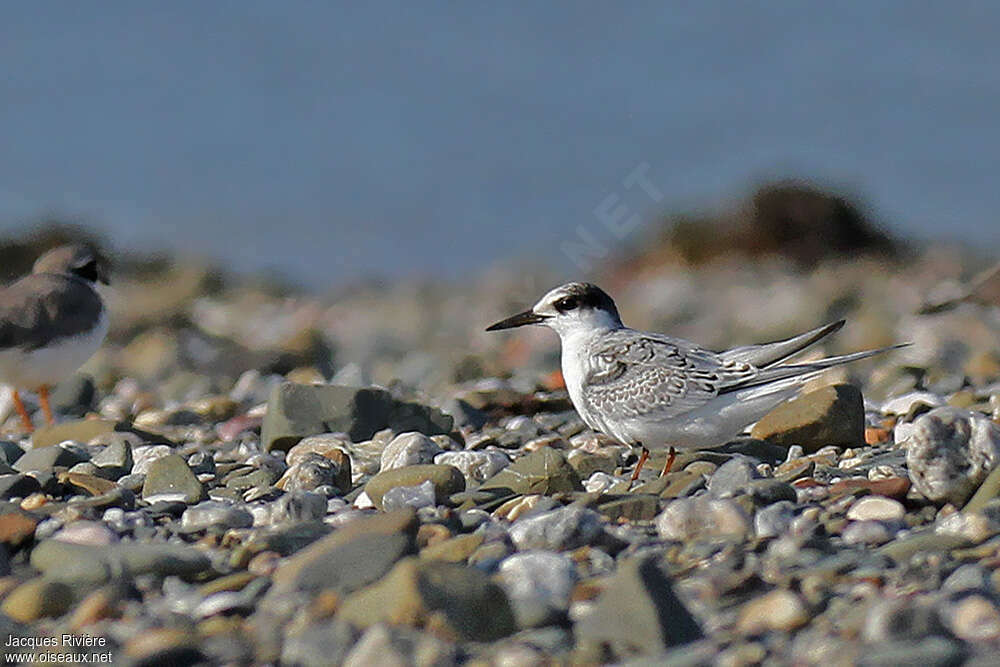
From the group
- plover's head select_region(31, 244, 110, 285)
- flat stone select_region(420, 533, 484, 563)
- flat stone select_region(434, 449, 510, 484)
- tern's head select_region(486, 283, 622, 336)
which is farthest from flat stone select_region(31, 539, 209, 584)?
plover's head select_region(31, 244, 110, 285)

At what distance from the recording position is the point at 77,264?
784cm

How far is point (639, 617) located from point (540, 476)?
5.09ft

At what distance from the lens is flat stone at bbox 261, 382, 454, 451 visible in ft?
18.3

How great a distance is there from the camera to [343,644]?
9.16 feet

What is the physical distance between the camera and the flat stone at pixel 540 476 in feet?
14.1

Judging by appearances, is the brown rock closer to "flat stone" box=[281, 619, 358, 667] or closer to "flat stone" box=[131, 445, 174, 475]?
"flat stone" box=[131, 445, 174, 475]

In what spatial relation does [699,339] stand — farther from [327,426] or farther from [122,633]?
[122,633]

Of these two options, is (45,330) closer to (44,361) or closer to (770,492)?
(44,361)

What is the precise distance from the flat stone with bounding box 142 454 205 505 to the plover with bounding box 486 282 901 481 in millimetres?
1494

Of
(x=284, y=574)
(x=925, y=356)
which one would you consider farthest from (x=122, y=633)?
(x=925, y=356)

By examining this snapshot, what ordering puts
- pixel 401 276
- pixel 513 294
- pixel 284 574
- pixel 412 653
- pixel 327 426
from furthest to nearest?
pixel 401 276 → pixel 513 294 → pixel 327 426 → pixel 284 574 → pixel 412 653

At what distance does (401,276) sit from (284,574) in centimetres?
→ 2283

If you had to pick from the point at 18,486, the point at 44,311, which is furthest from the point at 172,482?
the point at 44,311

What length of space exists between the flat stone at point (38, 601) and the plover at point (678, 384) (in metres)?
2.08
